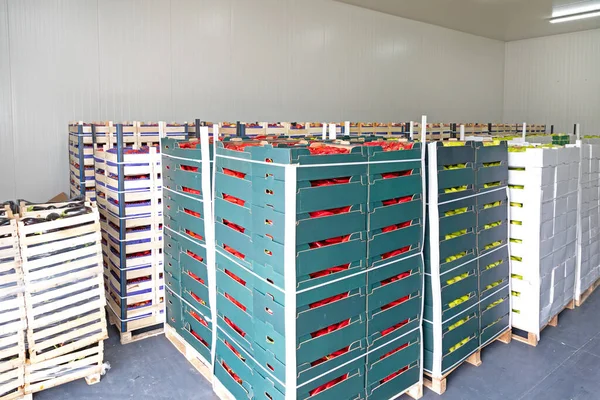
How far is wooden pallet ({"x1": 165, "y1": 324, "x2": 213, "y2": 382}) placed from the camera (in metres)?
3.96

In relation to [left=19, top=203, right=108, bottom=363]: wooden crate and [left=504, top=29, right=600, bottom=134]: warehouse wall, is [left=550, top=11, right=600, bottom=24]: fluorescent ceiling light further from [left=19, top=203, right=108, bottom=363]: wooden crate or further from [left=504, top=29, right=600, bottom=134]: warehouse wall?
[left=19, top=203, right=108, bottom=363]: wooden crate

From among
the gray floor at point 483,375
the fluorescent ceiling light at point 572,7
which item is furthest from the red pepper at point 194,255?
the fluorescent ceiling light at point 572,7

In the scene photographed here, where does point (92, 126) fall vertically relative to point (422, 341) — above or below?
above

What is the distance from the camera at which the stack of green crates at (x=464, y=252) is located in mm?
3617

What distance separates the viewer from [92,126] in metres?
6.26

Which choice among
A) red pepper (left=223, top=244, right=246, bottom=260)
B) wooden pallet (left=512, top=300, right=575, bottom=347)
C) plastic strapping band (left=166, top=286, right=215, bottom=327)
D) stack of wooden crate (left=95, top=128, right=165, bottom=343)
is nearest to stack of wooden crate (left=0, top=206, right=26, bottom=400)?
stack of wooden crate (left=95, top=128, right=165, bottom=343)

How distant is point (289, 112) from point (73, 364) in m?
8.35

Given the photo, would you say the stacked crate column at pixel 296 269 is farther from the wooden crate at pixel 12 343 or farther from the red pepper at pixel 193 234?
the wooden crate at pixel 12 343

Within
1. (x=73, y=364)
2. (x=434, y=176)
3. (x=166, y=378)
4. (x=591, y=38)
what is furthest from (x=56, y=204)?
(x=591, y=38)

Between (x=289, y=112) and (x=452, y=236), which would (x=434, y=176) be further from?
(x=289, y=112)

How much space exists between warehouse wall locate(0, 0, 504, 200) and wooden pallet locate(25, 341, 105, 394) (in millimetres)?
4955

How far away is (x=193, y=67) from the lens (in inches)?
373

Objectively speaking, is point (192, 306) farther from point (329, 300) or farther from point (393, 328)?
point (393, 328)

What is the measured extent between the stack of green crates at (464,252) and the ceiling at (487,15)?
9474mm
